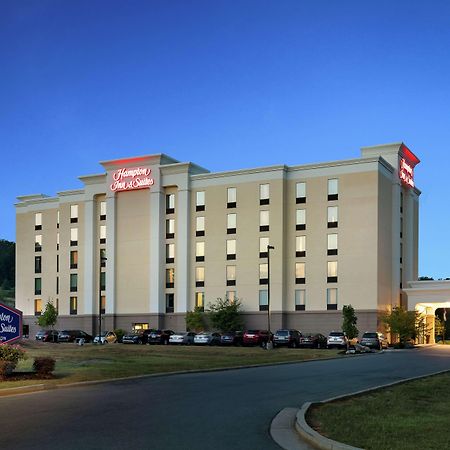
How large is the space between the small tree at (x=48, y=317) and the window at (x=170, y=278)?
15.6 m

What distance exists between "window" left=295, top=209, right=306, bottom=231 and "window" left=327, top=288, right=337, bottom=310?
7.29 meters

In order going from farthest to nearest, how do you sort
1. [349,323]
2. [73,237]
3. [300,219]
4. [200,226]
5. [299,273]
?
[73,237] → [200,226] → [300,219] → [299,273] → [349,323]

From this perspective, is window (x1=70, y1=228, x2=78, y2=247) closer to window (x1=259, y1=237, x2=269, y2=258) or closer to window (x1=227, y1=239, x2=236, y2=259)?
window (x1=227, y1=239, x2=236, y2=259)

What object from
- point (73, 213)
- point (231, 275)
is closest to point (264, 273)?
point (231, 275)

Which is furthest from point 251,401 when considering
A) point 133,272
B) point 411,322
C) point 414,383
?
point 133,272

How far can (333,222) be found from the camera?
6912cm

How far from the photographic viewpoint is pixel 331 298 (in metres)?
68.6

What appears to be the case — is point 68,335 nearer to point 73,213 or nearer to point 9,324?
point 73,213

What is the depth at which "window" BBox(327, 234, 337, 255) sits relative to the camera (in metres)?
68.9

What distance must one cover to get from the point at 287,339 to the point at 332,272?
44.7 feet

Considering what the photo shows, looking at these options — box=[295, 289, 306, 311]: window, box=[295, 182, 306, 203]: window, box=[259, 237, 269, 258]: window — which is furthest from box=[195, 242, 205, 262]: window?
box=[295, 182, 306, 203]: window

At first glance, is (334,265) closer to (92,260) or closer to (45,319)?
(92,260)

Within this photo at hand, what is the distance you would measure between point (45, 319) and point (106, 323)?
7.99m

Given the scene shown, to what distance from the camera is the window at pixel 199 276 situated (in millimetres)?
74812
